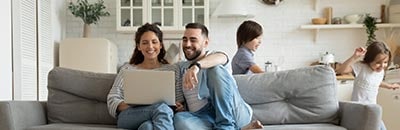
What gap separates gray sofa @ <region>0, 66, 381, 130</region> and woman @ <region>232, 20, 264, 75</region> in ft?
1.22

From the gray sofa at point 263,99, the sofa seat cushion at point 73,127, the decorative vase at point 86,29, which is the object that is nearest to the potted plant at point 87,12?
the decorative vase at point 86,29

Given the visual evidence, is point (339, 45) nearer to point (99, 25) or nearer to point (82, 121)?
point (99, 25)

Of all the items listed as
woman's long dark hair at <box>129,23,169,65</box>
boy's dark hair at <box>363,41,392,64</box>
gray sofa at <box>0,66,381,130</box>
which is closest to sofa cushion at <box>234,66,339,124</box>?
gray sofa at <box>0,66,381,130</box>

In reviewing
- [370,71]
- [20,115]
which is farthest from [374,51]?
[20,115]

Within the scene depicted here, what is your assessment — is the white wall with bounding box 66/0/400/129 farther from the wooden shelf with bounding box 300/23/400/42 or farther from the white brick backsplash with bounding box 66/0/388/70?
the wooden shelf with bounding box 300/23/400/42

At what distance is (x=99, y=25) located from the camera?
18.7 ft

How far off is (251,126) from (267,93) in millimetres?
324

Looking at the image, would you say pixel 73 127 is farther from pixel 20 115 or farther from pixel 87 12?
pixel 87 12

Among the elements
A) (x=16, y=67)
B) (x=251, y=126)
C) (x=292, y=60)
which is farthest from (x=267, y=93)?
(x=292, y=60)

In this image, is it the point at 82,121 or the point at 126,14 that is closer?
the point at 82,121

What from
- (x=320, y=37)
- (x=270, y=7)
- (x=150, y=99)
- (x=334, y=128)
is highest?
(x=270, y=7)

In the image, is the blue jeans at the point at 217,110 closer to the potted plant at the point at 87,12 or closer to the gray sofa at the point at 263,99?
the gray sofa at the point at 263,99

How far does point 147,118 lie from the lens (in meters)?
2.54

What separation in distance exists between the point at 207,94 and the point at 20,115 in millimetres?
1065
